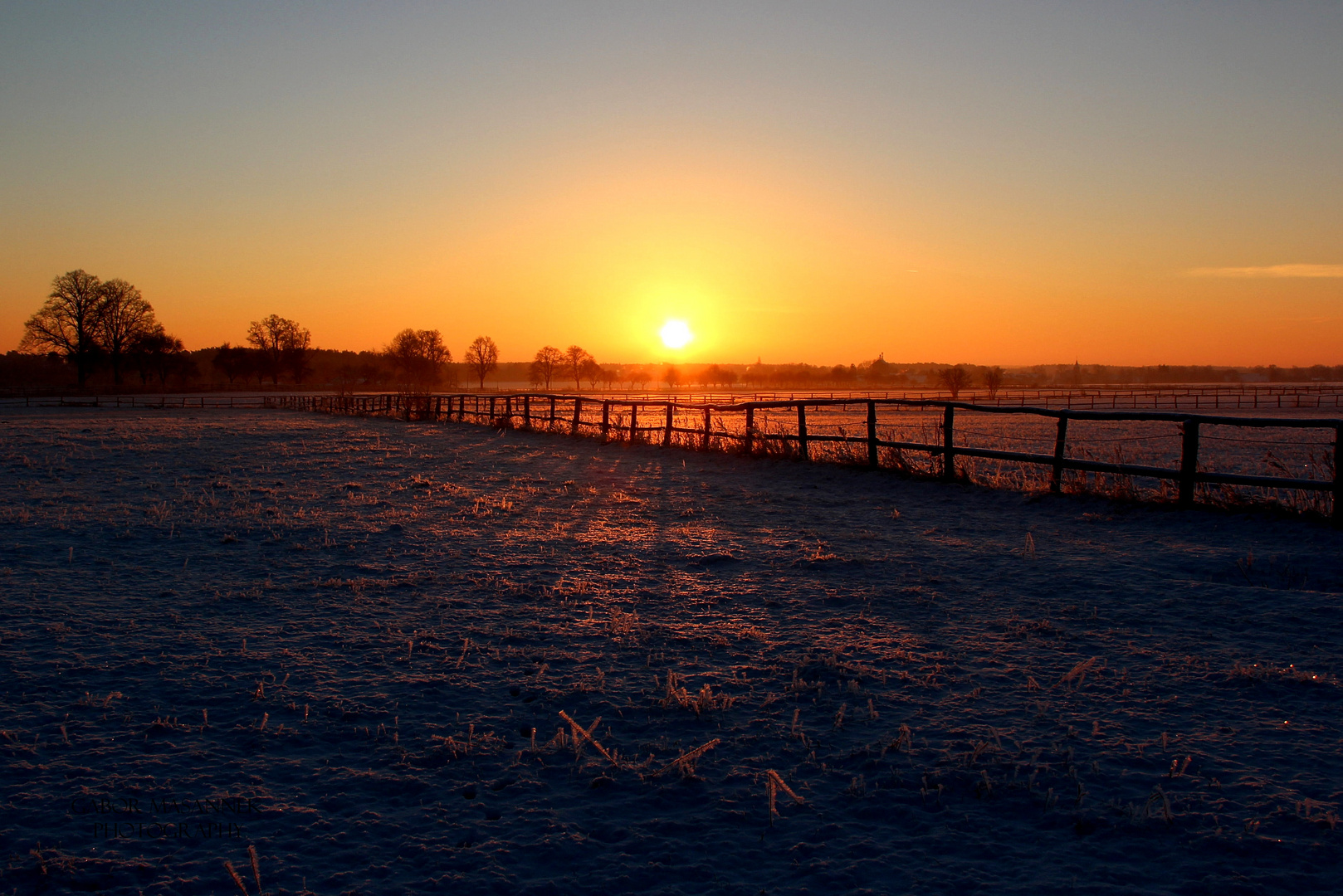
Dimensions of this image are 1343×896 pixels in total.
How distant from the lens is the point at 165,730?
149 inches

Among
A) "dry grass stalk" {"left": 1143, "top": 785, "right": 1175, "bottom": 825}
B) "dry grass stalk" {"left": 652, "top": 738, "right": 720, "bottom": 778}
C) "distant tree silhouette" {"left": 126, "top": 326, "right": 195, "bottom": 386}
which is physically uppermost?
"distant tree silhouette" {"left": 126, "top": 326, "right": 195, "bottom": 386}

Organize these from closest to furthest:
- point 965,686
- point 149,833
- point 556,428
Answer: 1. point 149,833
2. point 965,686
3. point 556,428

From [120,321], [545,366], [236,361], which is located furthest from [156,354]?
[545,366]

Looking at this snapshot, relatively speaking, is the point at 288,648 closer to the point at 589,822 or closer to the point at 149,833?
the point at 149,833

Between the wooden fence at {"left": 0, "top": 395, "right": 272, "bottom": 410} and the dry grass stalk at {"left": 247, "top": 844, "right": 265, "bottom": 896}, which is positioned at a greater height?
the wooden fence at {"left": 0, "top": 395, "right": 272, "bottom": 410}

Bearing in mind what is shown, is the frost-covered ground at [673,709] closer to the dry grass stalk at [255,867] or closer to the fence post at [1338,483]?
the dry grass stalk at [255,867]

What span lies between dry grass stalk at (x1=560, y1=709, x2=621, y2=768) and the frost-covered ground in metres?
0.05

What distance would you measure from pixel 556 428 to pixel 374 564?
17107 millimetres

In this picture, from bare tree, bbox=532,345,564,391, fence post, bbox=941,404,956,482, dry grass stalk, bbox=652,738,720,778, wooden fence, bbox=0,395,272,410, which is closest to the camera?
dry grass stalk, bbox=652,738,720,778

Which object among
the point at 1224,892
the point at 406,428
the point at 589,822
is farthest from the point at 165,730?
the point at 406,428

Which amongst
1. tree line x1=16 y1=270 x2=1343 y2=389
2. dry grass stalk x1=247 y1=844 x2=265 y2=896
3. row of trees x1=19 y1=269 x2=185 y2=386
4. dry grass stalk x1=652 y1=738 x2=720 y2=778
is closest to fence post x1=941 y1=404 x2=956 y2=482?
dry grass stalk x1=652 y1=738 x2=720 y2=778

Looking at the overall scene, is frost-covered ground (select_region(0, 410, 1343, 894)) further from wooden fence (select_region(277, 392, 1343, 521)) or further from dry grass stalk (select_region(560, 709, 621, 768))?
wooden fence (select_region(277, 392, 1343, 521))

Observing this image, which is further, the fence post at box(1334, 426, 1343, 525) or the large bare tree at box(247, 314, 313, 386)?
the large bare tree at box(247, 314, 313, 386)

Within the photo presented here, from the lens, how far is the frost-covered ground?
9.23ft
